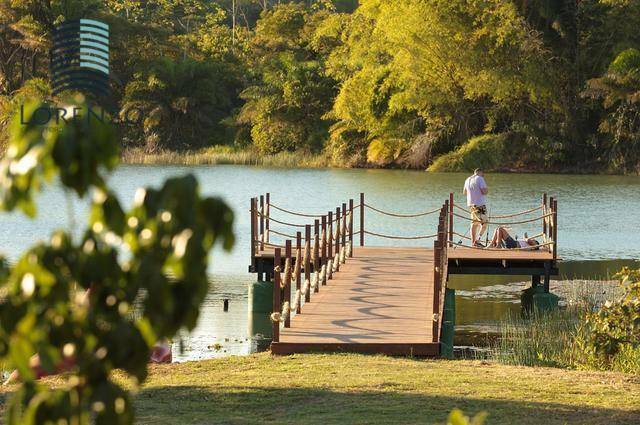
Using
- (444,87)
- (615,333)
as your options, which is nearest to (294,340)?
(615,333)

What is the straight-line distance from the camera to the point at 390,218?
33906mm

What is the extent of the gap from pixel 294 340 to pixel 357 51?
48.0 m

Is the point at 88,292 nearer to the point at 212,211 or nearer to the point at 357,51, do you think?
the point at 212,211

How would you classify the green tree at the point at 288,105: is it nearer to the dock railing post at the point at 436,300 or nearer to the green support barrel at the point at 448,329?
the green support barrel at the point at 448,329

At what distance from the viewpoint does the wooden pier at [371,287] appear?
13.0 metres

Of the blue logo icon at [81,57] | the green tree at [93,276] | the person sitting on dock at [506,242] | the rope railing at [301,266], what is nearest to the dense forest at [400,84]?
the blue logo icon at [81,57]

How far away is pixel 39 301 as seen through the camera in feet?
9.64

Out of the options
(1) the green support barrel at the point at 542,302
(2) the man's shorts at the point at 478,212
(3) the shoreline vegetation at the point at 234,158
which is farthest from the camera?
(3) the shoreline vegetation at the point at 234,158

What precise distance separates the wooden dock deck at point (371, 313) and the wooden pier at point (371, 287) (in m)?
0.01

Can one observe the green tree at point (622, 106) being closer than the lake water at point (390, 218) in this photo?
No

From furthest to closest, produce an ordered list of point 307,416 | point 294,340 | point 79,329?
point 294,340
point 307,416
point 79,329

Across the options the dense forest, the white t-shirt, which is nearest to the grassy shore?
the dense forest

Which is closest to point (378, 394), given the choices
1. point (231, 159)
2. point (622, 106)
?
point (622, 106)

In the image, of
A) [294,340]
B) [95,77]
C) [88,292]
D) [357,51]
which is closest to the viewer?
[88,292]
